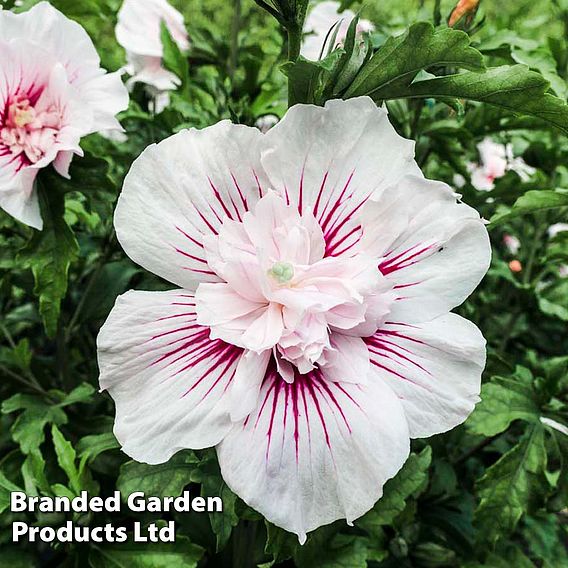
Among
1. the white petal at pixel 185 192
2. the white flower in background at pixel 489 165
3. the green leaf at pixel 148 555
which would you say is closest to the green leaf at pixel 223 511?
the green leaf at pixel 148 555

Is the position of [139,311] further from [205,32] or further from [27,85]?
[205,32]

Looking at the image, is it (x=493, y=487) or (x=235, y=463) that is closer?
(x=235, y=463)

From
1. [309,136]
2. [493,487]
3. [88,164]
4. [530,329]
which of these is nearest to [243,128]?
[309,136]

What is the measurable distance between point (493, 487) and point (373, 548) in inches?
6.8

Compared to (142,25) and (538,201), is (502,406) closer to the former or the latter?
(538,201)

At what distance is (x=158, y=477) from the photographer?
0.71 metres

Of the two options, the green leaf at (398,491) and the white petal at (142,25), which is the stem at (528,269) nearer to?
the green leaf at (398,491)

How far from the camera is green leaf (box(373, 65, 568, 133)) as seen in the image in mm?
590

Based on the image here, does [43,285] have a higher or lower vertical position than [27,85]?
lower

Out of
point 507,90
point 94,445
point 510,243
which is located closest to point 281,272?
point 507,90

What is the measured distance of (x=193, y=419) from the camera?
1.84 ft

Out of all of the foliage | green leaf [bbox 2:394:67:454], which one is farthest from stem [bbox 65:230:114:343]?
green leaf [bbox 2:394:67:454]

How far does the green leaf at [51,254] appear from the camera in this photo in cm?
80

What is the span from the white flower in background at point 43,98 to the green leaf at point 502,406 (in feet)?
1.63
